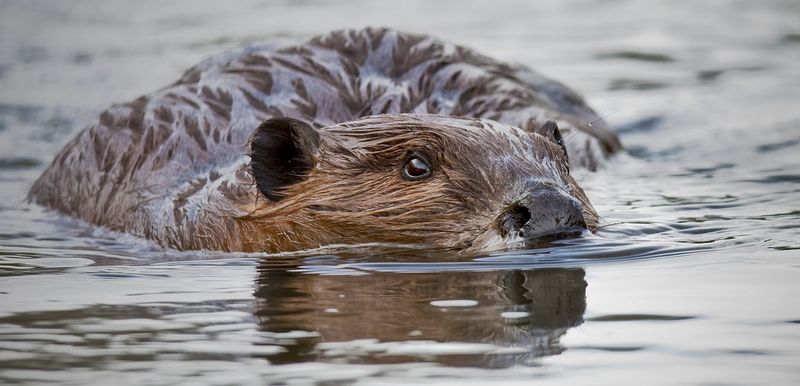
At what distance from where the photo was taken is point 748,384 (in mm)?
3594

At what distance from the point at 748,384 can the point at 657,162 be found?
5484 mm

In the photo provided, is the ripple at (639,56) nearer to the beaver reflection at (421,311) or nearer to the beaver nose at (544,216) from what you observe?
the beaver nose at (544,216)

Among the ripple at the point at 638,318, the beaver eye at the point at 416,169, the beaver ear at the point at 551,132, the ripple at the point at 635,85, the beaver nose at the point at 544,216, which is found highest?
the ripple at the point at 635,85

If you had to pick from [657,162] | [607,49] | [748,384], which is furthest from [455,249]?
[607,49]

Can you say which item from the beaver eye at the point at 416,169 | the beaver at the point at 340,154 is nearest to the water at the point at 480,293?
the beaver at the point at 340,154

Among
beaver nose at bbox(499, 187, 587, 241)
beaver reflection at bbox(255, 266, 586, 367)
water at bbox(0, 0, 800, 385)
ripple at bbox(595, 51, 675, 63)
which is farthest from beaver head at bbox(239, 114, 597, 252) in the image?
ripple at bbox(595, 51, 675, 63)

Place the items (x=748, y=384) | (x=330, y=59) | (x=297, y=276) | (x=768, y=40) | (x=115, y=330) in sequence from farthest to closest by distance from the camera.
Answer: (x=768, y=40) < (x=330, y=59) < (x=297, y=276) < (x=115, y=330) < (x=748, y=384)

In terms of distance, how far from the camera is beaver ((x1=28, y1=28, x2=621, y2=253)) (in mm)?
5410

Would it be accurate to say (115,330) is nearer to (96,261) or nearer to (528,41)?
(96,261)

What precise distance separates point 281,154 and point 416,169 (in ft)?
1.89

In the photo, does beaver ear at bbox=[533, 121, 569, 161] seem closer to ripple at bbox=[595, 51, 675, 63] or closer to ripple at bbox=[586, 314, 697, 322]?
ripple at bbox=[586, 314, 697, 322]

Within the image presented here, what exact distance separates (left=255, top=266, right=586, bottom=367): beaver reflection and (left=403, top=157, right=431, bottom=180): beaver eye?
0.53 meters

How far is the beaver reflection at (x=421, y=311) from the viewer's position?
3.91 m

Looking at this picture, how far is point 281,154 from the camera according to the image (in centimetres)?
573
